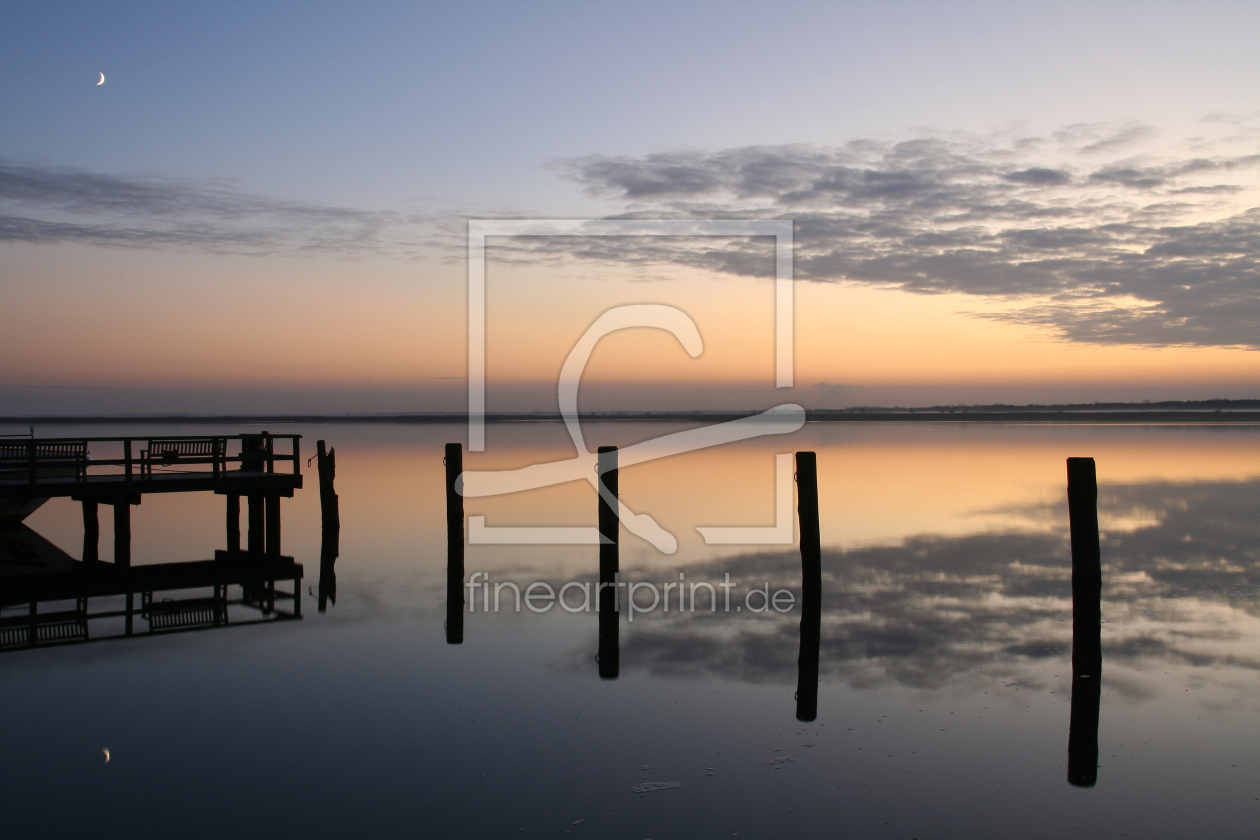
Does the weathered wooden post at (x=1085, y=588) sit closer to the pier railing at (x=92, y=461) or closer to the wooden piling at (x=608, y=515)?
the wooden piling at (x=608, y=515)

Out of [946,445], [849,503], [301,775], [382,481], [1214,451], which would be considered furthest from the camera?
[946,445]

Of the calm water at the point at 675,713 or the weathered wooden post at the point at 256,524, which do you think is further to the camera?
the weathered wooden post at the point at 256,524

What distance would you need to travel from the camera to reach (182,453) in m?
23.8

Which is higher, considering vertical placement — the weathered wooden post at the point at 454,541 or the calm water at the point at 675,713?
the weathered wooden post at the point at 454,541

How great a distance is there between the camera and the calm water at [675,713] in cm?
879

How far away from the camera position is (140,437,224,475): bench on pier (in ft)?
76.7

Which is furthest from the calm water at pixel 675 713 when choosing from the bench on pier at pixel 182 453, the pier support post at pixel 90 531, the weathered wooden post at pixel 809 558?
the pier support post at pixel 90 531

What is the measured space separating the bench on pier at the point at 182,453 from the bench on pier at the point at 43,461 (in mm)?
1448

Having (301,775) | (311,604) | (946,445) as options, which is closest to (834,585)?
(311,604)

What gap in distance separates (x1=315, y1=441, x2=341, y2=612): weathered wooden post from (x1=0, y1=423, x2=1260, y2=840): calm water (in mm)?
337

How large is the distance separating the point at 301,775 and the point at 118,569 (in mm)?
15235

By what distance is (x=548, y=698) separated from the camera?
480 inches

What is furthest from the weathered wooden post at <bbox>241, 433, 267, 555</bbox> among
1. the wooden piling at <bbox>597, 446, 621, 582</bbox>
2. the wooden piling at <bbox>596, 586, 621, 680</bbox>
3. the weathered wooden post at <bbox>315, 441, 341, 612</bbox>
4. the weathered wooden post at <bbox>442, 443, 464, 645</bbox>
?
the wooden piling at <bbox>596, 586, 621, 680</bbox>

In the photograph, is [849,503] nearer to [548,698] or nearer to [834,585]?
[834,585]
